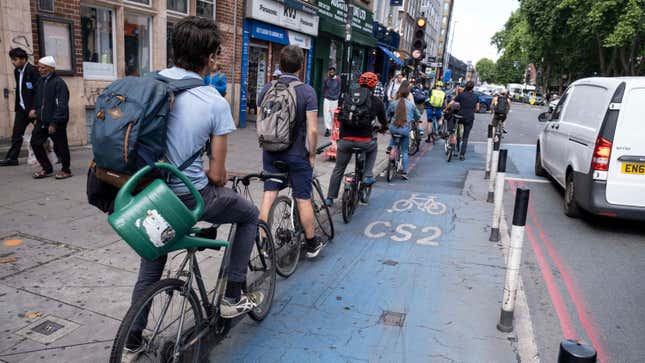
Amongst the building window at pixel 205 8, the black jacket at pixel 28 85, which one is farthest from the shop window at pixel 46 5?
the building window at pixel 205 8

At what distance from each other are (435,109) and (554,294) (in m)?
11.7

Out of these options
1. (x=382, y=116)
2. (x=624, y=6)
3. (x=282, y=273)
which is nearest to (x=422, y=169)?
(x=382, y=116)

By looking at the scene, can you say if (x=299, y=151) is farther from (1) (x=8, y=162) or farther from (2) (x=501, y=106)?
(2) (x=501, y=106)

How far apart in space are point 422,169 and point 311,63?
31.7 ft

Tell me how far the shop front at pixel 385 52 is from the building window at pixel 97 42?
18.0 m

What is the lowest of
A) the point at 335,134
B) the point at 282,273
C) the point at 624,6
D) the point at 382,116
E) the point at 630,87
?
the point at 282,273

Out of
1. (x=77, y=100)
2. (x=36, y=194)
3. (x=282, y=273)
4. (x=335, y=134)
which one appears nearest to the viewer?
(x=282, y=273)

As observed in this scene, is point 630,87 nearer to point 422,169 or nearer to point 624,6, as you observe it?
point 422,169

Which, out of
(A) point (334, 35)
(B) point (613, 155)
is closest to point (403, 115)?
(B) point (613, 155)

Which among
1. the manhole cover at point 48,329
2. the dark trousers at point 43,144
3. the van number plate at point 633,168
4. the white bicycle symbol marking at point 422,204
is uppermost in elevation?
the van number plate at point 633,168

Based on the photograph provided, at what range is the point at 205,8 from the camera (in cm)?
1271

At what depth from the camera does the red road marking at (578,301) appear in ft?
11.9

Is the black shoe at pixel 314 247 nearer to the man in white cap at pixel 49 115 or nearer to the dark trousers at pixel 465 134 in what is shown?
the man in white cap at pixel 49 115

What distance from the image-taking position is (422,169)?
10.8 meters
